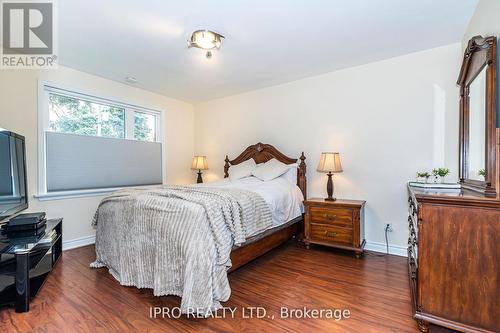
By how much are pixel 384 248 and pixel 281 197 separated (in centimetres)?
145

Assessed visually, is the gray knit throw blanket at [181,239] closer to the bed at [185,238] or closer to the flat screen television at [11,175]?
the bed at [185,238]

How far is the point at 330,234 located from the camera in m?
3.09

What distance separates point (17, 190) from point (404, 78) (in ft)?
14.1

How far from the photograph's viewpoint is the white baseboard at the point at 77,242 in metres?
3.27

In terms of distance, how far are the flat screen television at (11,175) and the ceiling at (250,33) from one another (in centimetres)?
114

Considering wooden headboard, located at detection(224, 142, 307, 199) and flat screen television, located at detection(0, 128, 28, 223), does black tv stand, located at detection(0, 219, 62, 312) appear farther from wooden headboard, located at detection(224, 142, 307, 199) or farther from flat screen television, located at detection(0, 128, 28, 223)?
wooden headboard, located at detection(224, 142, 307, 199)

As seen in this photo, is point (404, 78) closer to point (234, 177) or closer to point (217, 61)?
point (217, 61)

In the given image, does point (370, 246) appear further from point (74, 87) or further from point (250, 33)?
point (74, 87)

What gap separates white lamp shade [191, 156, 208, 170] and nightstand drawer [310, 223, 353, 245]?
2373mm

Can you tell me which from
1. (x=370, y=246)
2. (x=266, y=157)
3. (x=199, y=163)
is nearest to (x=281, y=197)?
(x=266, y=157)

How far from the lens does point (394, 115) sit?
120 inches

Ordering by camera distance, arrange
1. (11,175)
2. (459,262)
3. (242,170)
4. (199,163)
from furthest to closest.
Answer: (199,163) → (242,170) → (11,175) → (459,262)

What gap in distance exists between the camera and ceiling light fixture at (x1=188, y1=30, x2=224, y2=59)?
2410 millimetres

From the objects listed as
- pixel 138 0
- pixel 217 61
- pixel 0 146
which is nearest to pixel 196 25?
pixel 138 0
